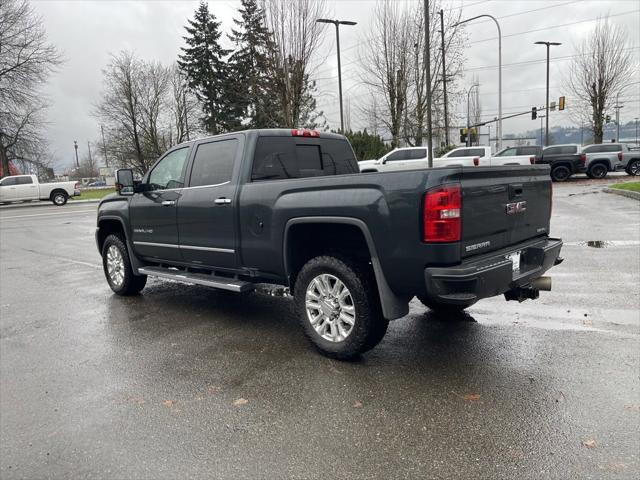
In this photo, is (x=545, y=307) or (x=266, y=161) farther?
(x=545, y=307)

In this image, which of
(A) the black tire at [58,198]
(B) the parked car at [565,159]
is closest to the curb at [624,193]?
(B) the parked car at [565,159]

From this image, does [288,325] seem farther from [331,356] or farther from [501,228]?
[501,228]

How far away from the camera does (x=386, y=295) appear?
11.8 feet

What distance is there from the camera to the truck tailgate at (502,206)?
337cm

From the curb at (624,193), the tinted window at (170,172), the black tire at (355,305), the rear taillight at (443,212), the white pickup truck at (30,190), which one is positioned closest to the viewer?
the rear taillight at (443,212)

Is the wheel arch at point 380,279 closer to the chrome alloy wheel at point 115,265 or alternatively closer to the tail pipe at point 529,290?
the tail pipe at point 529,290

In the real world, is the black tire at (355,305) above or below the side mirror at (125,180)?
below

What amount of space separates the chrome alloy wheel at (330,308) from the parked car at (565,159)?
2383 cm

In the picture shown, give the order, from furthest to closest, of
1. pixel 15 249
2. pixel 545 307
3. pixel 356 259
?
pixel 15 249 → pixel 545 307 → pixel 356 259

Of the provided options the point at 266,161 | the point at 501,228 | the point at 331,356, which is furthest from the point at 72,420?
the point at 501,228

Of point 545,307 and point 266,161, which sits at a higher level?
point 266,161

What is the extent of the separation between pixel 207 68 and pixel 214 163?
139 ft

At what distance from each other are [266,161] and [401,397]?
8.43ft

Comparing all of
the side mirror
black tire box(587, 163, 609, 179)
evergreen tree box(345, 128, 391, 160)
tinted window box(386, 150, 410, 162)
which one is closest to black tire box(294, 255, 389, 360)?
the side mirror
